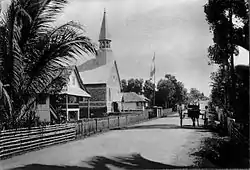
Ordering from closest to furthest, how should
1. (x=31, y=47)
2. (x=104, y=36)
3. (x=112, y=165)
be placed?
(x=112, y=165) → (x=31, y=47) → (x=104, y=36)

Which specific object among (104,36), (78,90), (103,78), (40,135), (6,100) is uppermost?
(104,36)

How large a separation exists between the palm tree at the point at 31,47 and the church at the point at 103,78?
90 cm

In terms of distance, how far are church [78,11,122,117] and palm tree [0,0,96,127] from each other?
2.95 feet

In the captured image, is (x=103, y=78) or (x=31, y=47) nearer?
(x=31, y=47)

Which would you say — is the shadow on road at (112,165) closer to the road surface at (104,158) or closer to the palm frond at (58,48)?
the road surface at (104,158)

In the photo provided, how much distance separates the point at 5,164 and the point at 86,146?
11.6 feet

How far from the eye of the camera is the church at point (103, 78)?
9.19m

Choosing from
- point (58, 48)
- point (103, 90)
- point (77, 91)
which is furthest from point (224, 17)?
point (77, 91)

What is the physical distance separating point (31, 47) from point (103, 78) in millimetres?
9294

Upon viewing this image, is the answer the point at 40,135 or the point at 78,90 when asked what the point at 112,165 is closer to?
the point at 40,135

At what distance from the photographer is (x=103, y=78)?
58.4 ft

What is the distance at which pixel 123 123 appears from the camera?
21344 millimetres

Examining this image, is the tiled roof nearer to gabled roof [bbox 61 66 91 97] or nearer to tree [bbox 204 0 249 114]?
gabled roof [bbox 61 66 91 97]

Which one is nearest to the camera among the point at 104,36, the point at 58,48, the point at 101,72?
the point at 58,48
